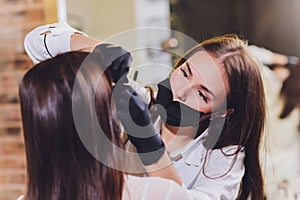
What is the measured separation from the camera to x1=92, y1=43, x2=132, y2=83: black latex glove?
82 centimetres

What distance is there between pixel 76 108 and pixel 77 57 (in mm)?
93

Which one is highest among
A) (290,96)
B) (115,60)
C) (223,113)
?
(115,60)

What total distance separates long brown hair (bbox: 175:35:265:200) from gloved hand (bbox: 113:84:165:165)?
0.63ft

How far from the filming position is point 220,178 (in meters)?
0.93

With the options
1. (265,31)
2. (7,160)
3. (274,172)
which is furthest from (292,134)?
(7,160)

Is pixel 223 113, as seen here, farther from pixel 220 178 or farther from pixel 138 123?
pixel 138 123

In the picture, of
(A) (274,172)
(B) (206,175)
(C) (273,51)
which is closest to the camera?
(B) (206,175)

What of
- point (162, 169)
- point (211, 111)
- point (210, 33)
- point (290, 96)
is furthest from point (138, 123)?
A: point (290, 96)

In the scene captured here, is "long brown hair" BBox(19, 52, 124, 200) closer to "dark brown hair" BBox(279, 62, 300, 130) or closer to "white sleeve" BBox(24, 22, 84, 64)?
"white sleeve" BBox(24, 22, 84, 64)

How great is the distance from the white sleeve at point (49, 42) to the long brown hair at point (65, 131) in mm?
103

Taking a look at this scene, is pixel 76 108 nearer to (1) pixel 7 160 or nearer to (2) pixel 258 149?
(2) pixel 258 149

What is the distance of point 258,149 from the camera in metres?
1.00

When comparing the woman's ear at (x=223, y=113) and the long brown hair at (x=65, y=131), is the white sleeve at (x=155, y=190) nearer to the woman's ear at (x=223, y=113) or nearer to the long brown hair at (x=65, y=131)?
the long brown hair at (x=65, y=131)

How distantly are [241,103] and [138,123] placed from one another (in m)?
0.26
